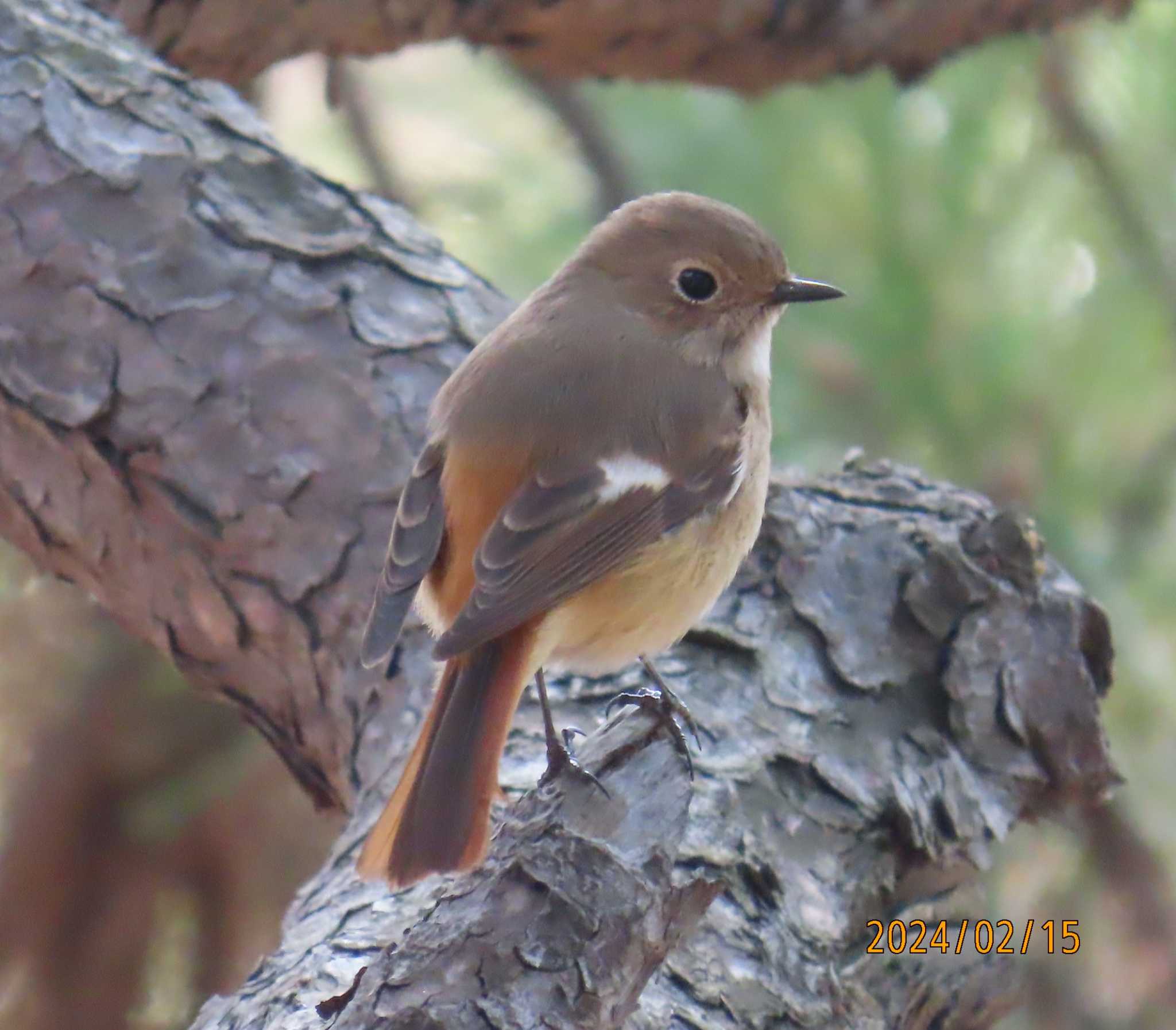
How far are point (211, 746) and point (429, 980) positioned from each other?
2.00 m

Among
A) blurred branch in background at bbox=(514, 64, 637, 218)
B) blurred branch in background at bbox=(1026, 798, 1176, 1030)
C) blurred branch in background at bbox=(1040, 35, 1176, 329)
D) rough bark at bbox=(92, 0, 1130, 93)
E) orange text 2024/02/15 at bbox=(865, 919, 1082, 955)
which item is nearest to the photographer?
orange text 2024/02/15 at bbox=(865, 919, 1082, 955)

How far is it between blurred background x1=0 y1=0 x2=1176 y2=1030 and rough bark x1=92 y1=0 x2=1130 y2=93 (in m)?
0.19

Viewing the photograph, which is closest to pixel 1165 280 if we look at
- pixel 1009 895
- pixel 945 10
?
pixel 945 10

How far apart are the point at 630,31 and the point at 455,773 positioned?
1830 mm

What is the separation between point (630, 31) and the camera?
10.2ft

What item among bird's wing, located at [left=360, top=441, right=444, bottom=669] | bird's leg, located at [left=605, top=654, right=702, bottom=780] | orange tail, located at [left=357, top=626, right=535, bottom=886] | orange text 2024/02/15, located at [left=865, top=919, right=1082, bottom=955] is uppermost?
bird's wing, located at [left=360, top=441, right=444, bottom=669]

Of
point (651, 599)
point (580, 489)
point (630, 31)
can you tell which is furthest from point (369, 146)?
point (651, 599)

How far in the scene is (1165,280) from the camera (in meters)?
3.47

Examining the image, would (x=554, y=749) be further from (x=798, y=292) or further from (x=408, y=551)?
(x=798, y=292)

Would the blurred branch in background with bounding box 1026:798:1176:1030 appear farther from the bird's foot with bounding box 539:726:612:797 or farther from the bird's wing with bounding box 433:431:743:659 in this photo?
the bird's foot with bounding box 539:726:612:797

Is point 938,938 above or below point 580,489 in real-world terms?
below

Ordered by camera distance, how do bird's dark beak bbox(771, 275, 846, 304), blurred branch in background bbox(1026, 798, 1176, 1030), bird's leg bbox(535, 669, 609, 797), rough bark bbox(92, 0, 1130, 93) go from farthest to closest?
1. blurred branch in background bbox(1026, 798, 1176, 1030)
2. rough bark bbox(92, 0, 1130, 93)
3. bird's dark beak bbox(771, 275, 846, 304)
4. bird's leg bbox(535, 669, 609, 797)

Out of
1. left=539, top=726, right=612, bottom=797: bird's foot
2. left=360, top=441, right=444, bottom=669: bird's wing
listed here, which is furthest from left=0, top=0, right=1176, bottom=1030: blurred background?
left=539, top=726, right=612, bottom=797: bird's foot

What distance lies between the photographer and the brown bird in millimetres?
1901
